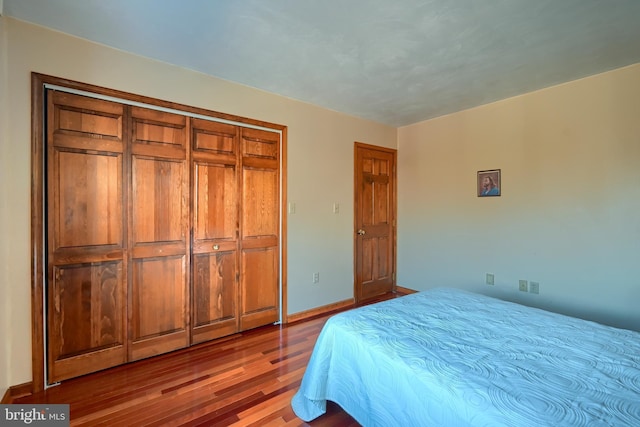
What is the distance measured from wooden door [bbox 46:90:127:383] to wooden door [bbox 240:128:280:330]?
1.01 metres

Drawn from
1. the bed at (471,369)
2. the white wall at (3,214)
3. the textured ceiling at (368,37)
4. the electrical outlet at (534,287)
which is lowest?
the electrical outlet at (534,287)

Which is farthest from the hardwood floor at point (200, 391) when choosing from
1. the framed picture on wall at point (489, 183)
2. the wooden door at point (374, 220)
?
the framed picture on wall at point (489, 183)

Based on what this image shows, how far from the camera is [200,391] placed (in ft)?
6.19

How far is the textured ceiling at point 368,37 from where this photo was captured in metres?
1.65

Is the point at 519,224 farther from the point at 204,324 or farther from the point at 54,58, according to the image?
the point at 54,58

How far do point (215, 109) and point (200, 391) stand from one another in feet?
7.57

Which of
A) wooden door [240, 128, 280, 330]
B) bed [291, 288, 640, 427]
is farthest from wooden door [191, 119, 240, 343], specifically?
bed [291, 288, 640, 427]

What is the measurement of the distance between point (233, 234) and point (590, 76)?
3.66 m

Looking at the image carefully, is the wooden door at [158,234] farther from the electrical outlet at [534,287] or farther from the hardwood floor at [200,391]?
the electrical outlet at [534,287]

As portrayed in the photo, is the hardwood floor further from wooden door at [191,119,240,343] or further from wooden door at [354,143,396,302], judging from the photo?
wooden door at [354,143,396,302]

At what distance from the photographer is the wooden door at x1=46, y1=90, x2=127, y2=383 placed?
6.32 ft

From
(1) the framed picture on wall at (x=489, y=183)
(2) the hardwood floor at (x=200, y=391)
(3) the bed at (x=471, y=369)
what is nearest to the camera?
(3) the bed at (x=471, y=369)

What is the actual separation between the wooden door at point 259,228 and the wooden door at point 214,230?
102mm

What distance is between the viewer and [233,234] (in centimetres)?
271
